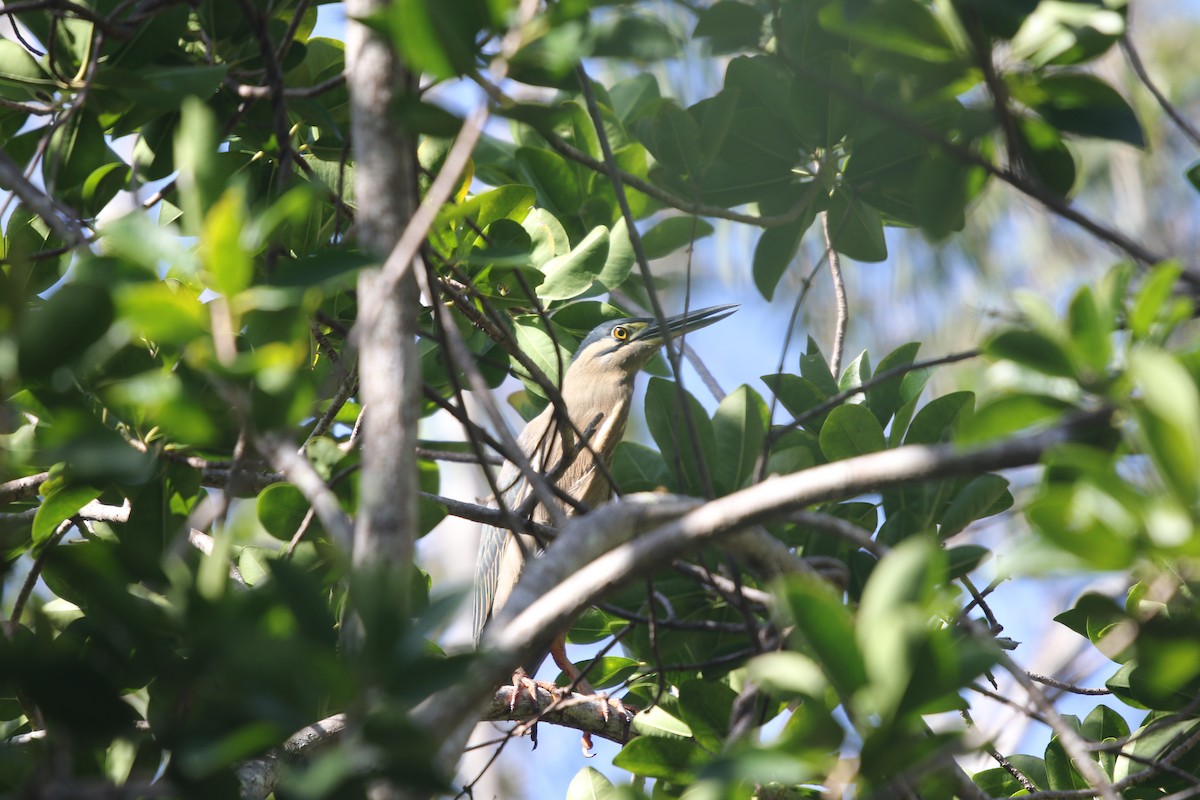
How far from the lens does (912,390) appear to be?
77.0 inches

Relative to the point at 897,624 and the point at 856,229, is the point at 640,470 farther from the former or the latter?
the point at 897,624

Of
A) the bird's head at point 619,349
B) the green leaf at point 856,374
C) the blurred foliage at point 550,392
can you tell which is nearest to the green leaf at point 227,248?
the blurred foliage at point 550,392

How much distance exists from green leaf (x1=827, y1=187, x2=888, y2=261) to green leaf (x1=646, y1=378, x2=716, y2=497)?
0.45 m

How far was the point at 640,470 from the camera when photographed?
200 centimetres

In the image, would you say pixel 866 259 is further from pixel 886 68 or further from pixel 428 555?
pixel 428 555

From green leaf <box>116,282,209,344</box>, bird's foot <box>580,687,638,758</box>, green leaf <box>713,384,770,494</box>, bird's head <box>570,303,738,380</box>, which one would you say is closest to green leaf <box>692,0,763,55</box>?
green leaf <box>713,384,770,494</box>

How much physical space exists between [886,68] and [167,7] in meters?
1.15

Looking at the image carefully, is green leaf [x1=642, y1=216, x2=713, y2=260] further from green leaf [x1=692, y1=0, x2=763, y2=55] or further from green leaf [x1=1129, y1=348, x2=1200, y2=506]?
green leaf [x1=1129, y1=348, x2=1200, y2=506]

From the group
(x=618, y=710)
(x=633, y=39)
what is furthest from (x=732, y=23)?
(x=618, y=710)

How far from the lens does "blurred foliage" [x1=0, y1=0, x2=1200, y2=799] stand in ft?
2.68

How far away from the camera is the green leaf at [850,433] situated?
173cm

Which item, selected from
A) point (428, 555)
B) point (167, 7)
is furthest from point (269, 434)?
point (428, 555)

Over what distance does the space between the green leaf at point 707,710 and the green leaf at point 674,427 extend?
38 cm

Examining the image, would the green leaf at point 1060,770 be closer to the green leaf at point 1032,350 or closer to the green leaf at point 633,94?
the green leaf at point 1032,350
